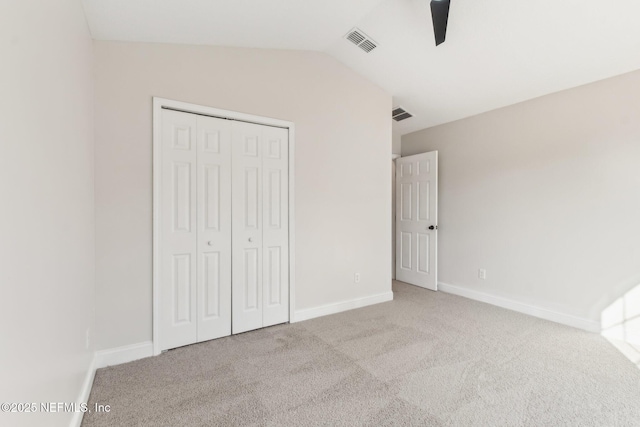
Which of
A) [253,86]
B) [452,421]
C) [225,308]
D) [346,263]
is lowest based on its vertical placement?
[452,421]

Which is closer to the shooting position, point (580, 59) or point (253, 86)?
point (580, 59)

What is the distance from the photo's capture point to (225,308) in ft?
9.35

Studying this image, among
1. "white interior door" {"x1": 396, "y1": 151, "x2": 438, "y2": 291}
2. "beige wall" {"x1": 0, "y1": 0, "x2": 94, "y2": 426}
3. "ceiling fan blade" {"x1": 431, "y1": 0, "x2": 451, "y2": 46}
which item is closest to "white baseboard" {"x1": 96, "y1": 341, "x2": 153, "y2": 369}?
"beige wall" {"x1": 0, "y1": 0, "x2": 94, "y2": 426}

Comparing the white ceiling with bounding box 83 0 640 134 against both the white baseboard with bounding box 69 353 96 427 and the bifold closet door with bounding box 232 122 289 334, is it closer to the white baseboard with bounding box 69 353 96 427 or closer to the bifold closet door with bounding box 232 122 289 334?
the bifold closet door with bounding box 232 122 289 334

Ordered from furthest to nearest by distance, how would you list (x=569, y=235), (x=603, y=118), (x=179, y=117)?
(x=569, y=235)
(x=603, y=118)
(x=179, y=117)

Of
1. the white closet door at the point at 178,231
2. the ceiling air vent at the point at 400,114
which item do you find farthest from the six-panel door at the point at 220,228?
the ceiling air vent at the point at 400,114

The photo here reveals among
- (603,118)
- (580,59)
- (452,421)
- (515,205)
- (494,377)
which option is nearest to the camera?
(452,421)

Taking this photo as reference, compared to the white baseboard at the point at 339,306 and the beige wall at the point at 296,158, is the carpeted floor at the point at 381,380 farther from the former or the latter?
the beige wall at the point at 296,158

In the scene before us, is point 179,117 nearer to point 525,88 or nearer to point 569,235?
point 525,88

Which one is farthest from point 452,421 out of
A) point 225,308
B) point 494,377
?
point 225,308

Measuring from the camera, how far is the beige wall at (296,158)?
2342mm

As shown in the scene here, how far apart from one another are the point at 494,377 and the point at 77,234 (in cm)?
290

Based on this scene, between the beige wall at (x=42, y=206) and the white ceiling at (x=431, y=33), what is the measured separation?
638mm

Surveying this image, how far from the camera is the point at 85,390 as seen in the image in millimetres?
1895
